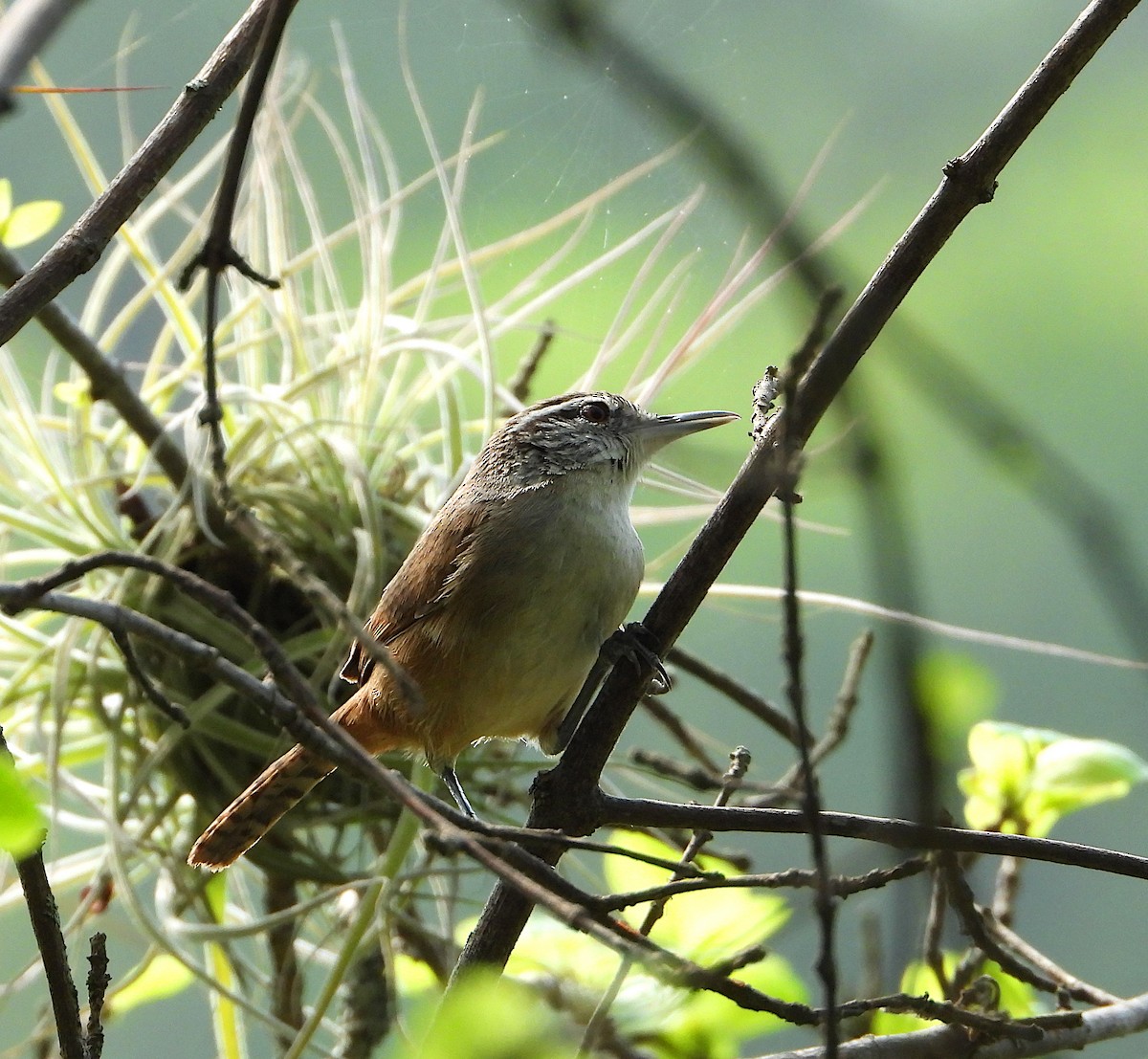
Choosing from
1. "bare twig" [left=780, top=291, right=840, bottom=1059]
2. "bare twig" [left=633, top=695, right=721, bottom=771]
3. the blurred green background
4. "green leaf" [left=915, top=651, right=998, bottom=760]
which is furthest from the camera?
"bare twig" [left=633, top=695, right=721, bottom=771]

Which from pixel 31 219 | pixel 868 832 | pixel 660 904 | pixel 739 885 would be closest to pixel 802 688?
pixel 739 885

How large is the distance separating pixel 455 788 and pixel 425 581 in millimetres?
339

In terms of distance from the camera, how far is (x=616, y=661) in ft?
4.82

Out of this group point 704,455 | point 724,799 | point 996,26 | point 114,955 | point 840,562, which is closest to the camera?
point 724,799

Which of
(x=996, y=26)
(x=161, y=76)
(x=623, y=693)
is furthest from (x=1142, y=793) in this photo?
(x=161, y=76)

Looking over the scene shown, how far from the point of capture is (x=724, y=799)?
1429 mm

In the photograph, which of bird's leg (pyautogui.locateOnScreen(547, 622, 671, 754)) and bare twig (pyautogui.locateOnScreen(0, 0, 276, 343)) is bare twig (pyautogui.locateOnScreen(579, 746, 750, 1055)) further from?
bare twig (pyautogui.locateOnScreen(0, 0, 276, 343))

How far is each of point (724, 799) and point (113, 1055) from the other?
12.9 feet

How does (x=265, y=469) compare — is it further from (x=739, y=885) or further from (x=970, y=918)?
(x=739, y=885)

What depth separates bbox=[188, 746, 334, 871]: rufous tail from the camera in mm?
1814

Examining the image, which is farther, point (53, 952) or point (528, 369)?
point (528, 369)

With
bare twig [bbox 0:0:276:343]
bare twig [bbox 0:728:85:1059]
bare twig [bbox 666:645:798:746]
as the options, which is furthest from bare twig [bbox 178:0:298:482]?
bare twig [bbox 666:645:798:746]

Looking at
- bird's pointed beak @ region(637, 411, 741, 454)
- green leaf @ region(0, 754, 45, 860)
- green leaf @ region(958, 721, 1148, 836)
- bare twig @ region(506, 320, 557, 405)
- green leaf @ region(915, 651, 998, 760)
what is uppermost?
bare twig @ region(506, 320, 557, 405)

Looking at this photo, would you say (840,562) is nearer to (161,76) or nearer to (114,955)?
(161,76)
